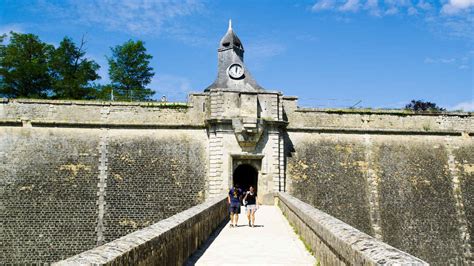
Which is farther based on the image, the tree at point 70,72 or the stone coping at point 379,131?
the tree at point 70,72

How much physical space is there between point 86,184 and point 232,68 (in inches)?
724

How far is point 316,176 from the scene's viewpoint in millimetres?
20078

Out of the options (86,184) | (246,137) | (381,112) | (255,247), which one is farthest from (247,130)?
(255,247)

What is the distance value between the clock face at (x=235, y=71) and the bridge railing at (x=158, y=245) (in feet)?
79.2

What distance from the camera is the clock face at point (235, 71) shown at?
110 ft

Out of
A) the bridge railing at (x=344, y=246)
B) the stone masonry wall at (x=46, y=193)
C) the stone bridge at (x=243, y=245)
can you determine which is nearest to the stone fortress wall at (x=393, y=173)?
the stone bridge at (x=243, y=245)

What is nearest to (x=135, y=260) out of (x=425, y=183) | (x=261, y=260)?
(x=261, y=260)

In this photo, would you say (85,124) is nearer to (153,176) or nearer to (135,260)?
(153,176)

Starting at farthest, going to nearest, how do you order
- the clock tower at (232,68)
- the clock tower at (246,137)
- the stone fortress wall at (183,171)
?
1. the clock tower at (232,68)
2. the clock tower at (246,137)
3. the stone fortress wall at (183,171)

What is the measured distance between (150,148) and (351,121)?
9.89 m

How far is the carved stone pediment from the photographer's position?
718 inches

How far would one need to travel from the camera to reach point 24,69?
33.8 m

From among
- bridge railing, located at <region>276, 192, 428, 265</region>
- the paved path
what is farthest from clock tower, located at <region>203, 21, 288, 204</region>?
bridge railing, located at <region>276, 192, 428, 265</region>

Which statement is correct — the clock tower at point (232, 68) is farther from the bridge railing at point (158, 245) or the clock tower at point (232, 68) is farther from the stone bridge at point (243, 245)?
the bridge railing at point (158, 245)
